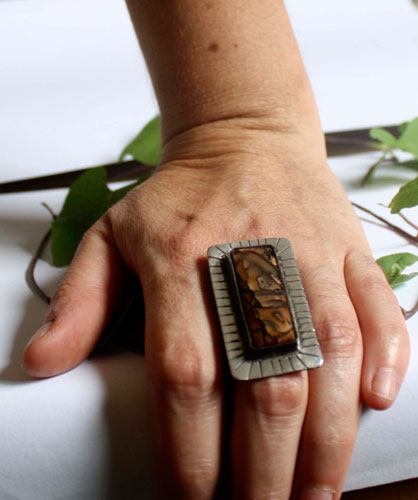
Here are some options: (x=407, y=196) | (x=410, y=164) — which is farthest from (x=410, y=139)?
(x=407, y=196)

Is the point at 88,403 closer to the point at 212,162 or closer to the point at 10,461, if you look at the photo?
the point at 10,461

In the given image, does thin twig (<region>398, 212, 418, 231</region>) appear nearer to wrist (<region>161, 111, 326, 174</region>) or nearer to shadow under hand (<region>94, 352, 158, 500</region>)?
wrist (<region>161, 111, 326, 174</region>)

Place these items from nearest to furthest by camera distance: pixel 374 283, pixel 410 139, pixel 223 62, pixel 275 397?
1. pixel 275 397
2. pixel 374 283
3. pixel 223 62
4. pixel 410 139

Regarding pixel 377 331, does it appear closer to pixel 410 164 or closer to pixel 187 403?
pixel 187 403

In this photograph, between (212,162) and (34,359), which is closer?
(34,359)

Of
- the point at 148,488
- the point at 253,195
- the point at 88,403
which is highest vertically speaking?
the point at 253,195

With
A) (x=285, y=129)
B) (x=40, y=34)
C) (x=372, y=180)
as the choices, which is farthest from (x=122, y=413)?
(x=40, y=34)

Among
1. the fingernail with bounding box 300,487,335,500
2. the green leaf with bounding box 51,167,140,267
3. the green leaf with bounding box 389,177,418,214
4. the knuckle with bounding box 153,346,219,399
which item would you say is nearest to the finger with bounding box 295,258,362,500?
the fingernail with bounding box 300,487,335,500

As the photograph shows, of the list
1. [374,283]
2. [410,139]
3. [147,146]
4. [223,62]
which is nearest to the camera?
[374,283]
